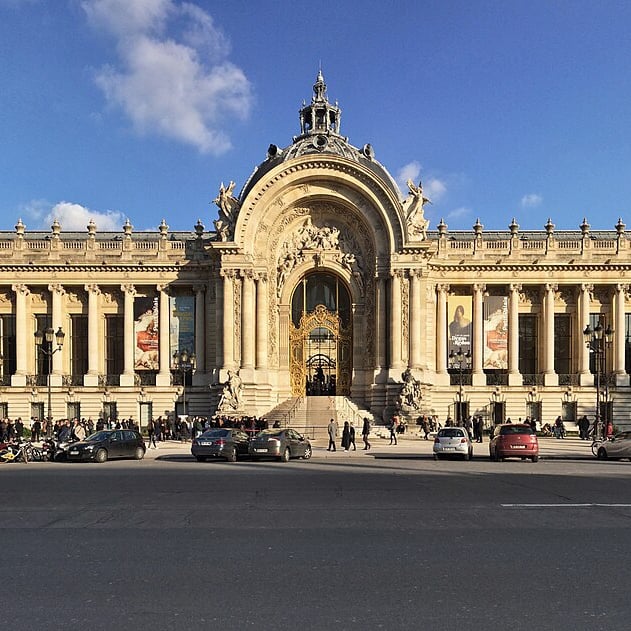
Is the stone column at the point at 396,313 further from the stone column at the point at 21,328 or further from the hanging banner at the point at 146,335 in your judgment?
the stone column at the point at 21,328

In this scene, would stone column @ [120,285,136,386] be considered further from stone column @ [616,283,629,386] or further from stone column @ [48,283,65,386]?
stone column @ [616,283,629,386]

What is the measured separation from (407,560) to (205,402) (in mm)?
42131

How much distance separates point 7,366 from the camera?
52.8 meters

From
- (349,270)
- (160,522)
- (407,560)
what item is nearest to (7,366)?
(349,270)

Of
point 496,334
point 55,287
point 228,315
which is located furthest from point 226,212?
point 496,334

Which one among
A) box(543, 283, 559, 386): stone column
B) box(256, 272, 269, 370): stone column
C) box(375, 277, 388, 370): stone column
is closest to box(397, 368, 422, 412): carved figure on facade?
box(375, 277, 388, 370): stone column

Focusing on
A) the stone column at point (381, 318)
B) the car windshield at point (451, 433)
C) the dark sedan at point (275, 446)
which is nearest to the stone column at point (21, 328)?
the stone column at point (381, 318)

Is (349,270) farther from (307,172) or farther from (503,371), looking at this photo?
(503,371)

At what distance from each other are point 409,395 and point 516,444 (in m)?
16.6

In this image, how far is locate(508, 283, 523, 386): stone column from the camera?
51.4 metres

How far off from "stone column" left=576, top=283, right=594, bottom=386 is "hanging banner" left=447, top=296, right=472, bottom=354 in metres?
7.73

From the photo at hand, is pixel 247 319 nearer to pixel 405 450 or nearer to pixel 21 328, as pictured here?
pixel 21 328

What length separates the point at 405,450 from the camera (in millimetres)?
33750

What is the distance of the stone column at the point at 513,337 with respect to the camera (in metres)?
51.4
